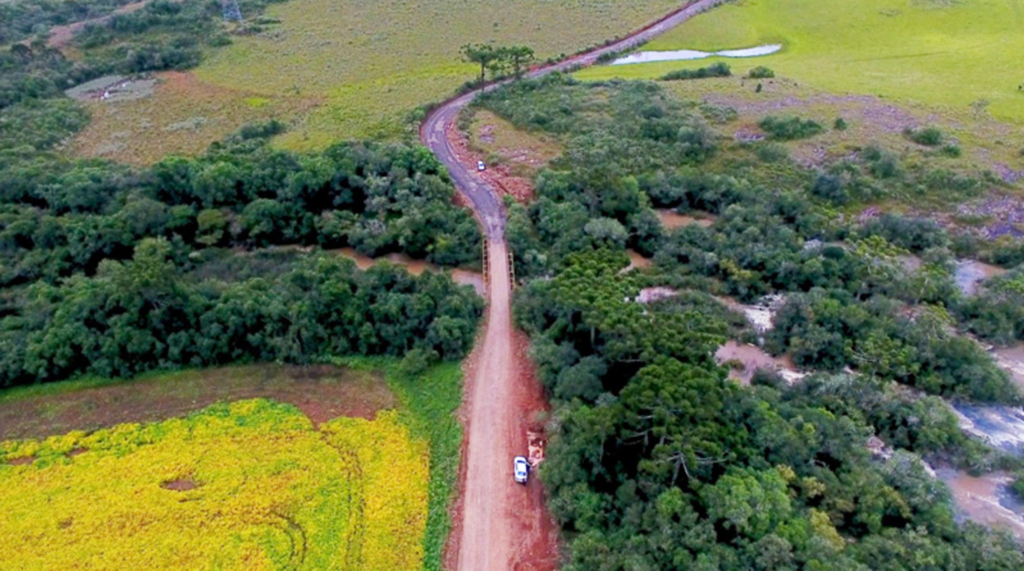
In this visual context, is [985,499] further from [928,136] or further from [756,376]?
[928,136]

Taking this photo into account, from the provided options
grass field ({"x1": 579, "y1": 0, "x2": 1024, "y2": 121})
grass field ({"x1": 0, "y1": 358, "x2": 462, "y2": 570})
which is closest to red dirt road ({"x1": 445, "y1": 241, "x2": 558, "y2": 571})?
grass field ({"x1": 0, "y1": 358, "x2": 462, "y2": 570})

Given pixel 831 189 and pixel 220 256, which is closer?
pixel 220 256

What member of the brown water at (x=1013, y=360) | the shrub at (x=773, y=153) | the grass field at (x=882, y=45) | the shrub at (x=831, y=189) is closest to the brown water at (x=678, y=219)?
the shrub at (x=831, y=189)

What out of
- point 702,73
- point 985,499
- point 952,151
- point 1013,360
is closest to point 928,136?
point 952,151

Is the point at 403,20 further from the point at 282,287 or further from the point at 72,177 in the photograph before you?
the point at 282,287

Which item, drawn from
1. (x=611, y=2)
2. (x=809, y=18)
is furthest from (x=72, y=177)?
(x=809, y=18)
